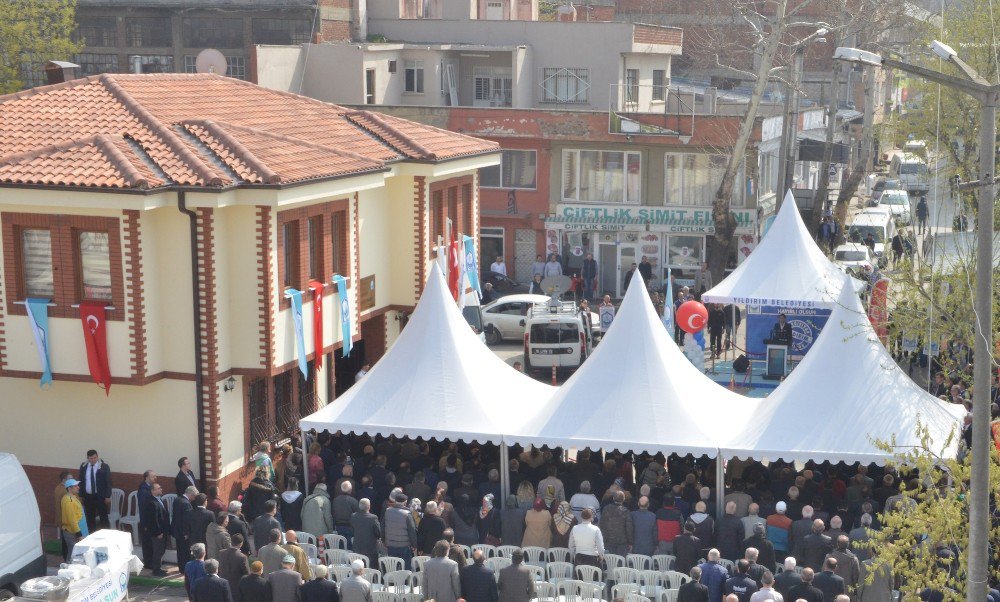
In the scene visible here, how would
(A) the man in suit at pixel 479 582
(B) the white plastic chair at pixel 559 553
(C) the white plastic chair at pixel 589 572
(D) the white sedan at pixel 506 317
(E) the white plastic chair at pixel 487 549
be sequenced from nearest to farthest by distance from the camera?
(A) the man in suit at pixel 479 582, (C) the white plastic chair at pixel 589 572, (E) the white plastic chair at pixel 487 549, (B) the white plastic chair at pixel 559 553, (D) the white sedan at pixel 506 317

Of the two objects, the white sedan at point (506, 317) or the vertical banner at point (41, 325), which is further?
the white sedan at point (506, 317)

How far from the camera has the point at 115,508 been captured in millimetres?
18188

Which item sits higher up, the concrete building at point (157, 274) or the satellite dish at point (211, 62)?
the satellite dish at point (211, 62)

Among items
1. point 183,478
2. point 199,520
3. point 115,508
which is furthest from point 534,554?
point 115,508

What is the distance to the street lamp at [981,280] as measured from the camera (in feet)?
29.2

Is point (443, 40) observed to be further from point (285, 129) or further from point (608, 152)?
point (285, 129)

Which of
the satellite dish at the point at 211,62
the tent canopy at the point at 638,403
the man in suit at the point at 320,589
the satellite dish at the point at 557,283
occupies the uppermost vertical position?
the satellite dish at the point at 211,62

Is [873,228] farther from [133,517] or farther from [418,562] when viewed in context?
[418,562]

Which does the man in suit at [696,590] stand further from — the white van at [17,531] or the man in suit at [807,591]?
the white van at [17,531]

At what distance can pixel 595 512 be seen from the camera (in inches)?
643

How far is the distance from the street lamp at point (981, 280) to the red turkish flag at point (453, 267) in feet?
52.8

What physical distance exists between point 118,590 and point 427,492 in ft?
13.5

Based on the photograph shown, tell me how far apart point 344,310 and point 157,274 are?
363 centimetres

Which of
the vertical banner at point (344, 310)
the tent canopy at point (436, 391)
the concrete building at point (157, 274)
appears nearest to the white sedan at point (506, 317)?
the vertical banner at point (344, 310)
